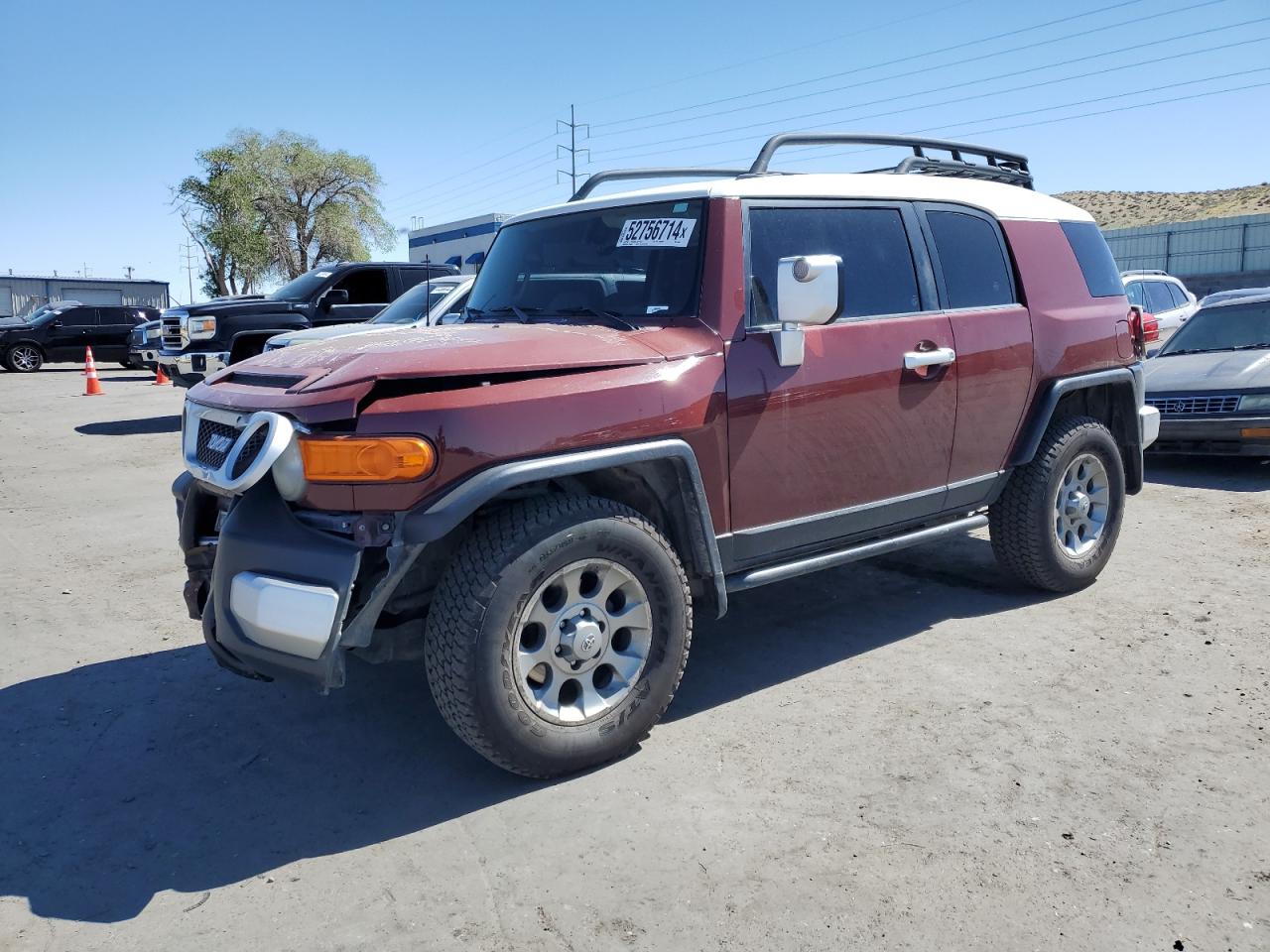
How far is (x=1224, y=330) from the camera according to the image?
9414 millimetres

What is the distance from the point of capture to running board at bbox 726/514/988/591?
3.86 metres

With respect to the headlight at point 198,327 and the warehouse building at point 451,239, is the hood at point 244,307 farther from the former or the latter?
the warehouse building at point 451,239

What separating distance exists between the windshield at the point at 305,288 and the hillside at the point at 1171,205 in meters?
57.1

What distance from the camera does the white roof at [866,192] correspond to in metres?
3.95

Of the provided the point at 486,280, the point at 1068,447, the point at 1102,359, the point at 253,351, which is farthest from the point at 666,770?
the point at 253,351

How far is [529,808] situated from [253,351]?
10.3 metres

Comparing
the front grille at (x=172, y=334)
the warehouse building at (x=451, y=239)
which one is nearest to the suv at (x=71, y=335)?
the warehouse building at (x=451, y=239)

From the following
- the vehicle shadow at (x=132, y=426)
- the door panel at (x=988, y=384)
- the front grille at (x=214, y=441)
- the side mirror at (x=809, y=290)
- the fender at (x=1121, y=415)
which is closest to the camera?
the front grille at (x=214, y=441)

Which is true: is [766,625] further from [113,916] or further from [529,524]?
[113,916]

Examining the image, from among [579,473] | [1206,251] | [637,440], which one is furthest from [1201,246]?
[579,473]

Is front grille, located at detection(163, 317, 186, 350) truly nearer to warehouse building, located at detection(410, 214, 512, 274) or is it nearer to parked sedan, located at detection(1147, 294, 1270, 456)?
parked sedan, located at detection(1147, 294, 1270, 456)

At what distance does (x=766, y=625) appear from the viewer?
486cm

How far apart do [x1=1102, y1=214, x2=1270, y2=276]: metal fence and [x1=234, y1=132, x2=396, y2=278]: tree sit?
42.3 m

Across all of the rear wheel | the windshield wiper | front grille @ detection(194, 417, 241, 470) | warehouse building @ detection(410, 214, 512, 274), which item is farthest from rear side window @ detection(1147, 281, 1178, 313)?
the rear wheel
